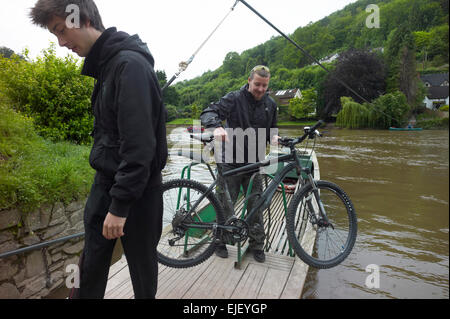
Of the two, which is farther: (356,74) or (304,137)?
(356,74)

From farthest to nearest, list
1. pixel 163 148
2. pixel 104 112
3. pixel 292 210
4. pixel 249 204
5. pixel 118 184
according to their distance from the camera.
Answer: pixel 249 204
pixel 292 210
pixel 163 148
pixel 104 112
pixel 118 184

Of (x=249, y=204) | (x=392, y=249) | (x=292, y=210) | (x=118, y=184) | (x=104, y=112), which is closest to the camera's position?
(x=118, y=184)

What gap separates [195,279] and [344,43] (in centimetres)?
585

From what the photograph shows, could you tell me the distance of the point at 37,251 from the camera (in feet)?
9.66

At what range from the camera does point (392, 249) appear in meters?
4.49

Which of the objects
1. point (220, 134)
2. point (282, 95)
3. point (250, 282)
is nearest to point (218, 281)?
point (250, 282)

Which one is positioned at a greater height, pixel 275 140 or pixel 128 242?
pixel 275 140

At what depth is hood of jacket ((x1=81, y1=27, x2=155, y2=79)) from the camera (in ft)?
3.93

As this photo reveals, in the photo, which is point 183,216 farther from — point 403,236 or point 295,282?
point 403,236

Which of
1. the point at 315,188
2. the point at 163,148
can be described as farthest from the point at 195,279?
the point at 163,148

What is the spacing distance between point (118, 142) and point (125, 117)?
0.17 meters

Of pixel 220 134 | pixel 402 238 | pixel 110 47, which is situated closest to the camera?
pixel 110 47
